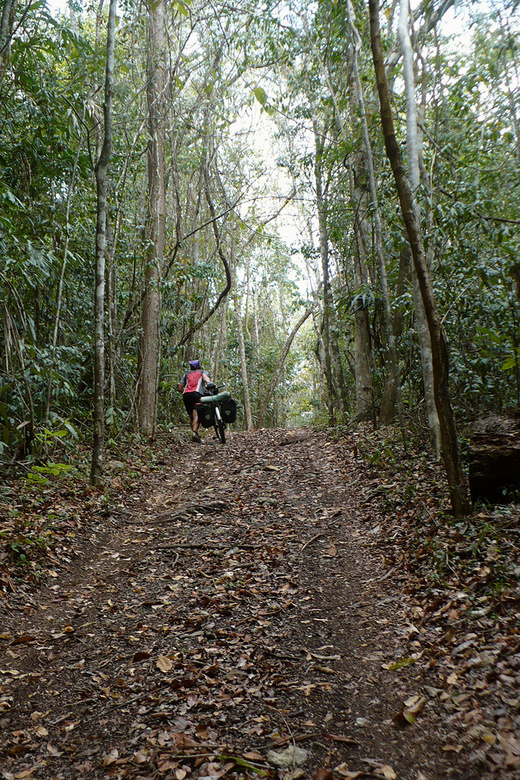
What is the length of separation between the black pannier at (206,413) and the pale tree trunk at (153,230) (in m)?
1.09

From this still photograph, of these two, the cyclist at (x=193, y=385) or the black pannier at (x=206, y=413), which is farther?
the black pannier at (x=206, y=413)

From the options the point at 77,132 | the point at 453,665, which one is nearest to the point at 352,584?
the point at 453,665

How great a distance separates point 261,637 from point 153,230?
10.3 metres

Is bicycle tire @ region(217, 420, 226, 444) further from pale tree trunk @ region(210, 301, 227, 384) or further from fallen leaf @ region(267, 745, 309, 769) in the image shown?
fallen leaf @ region(267, 745, 309, 769)

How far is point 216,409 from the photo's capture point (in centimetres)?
1270

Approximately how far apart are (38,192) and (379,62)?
6.21 meters

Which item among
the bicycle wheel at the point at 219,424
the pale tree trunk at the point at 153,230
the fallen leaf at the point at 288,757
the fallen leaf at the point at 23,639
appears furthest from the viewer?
the bicycle wheel at the point at 219,424

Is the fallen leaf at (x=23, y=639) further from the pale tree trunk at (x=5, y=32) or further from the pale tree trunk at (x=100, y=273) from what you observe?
the pale tree trunk at (x=5, y=32)

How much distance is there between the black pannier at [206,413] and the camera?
1263 centimetres

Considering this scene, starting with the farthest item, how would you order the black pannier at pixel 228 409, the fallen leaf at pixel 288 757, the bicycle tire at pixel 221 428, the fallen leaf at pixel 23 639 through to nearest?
the bicycle tire at pixel 221 428, the black pannier at pixel 228 409, the fallen leaf at pixel 23 639, the fallen leaf at pixel 288 757

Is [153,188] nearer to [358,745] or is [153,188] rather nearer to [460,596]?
[460,596]

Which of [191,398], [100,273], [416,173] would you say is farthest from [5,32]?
[191,398]

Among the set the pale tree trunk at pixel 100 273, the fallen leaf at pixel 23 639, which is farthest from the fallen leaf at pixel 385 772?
the pale tree trunk at pixel 100 273

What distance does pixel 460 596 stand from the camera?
4215 millimetres
